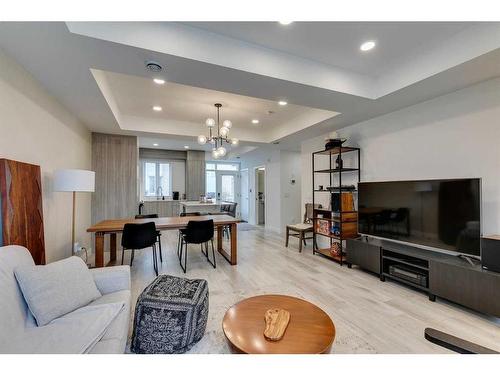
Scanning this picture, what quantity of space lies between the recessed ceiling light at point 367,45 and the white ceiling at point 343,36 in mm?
41

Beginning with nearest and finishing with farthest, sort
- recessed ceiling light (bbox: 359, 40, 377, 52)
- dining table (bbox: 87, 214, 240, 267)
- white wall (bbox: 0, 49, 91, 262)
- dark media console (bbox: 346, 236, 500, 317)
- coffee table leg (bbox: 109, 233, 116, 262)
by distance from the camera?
white wall (bbox: 0, 49, 91, 262), dark media console (bbox: 346, 236, 500, 317), recessed ceiling light (bbox: 359, 40, 377, 52), dining table (bbox: 87, 214, 240, 267), coffee table leg (bbox: 109, 233, 116, 262)

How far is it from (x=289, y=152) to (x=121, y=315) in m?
6.19

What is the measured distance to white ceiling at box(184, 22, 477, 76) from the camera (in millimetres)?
2068

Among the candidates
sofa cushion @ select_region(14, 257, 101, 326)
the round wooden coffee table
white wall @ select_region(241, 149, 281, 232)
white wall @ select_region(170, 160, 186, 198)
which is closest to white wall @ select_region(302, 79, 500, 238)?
the round wooden coffee table

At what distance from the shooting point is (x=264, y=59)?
2.40 meters

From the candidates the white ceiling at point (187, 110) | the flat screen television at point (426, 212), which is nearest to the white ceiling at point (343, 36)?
the white ceiling at point (187, 110)

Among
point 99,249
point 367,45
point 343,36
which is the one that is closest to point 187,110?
point 99,249

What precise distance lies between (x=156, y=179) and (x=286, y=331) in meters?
8.10

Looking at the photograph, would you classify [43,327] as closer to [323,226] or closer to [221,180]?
[323,226]

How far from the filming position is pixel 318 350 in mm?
1282

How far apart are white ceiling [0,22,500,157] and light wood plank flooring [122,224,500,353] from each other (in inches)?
96.7

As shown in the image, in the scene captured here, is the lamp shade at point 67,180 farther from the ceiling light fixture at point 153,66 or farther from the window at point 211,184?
the window at point 211,184

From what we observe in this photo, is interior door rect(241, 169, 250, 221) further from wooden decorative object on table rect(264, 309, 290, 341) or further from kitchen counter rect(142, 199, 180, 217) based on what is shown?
wooden decorative object on table rect(264, 309, 290, 341)

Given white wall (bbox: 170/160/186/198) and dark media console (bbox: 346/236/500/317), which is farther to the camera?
white wall (bbox: 170/160/186/198)
